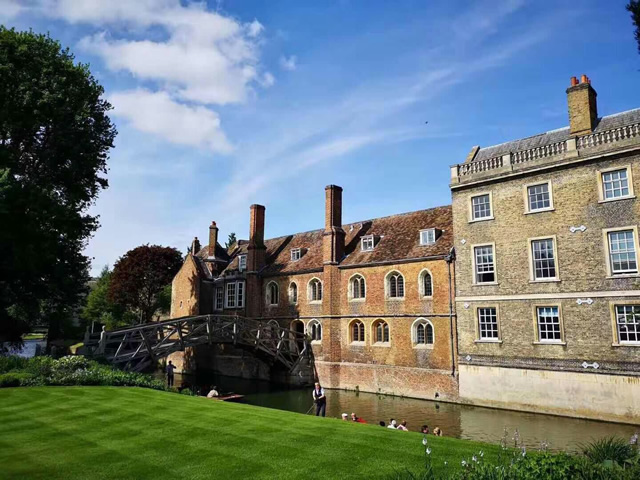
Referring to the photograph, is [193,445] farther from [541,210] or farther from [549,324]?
[541,210]

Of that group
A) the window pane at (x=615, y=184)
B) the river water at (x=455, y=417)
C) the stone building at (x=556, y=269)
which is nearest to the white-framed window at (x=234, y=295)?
the river water at (x=455, y=417)

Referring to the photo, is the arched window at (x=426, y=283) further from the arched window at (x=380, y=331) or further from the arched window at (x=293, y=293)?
the arched window at (x=293, y=293)

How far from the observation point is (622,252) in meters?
20.1

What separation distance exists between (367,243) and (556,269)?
13.6m

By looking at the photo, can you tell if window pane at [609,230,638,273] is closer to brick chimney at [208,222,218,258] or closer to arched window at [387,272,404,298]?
arched window at [387,272,404,298]

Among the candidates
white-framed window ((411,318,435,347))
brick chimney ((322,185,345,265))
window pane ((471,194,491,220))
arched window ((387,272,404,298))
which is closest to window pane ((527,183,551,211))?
window pane ((471,194,491,220))

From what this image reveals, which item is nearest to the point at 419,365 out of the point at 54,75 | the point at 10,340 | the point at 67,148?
the point at 67,148

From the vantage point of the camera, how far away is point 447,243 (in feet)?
89.9

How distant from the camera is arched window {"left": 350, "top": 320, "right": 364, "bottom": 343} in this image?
1216 inches

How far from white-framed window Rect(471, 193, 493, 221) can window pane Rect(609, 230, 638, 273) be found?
5.87 m

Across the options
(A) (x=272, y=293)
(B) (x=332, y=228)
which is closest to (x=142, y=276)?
(A) (x=272, y=293)

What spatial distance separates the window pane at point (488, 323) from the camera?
2375cm

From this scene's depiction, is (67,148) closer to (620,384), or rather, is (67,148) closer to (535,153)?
(535,153)

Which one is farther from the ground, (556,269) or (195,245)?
(195,245)
